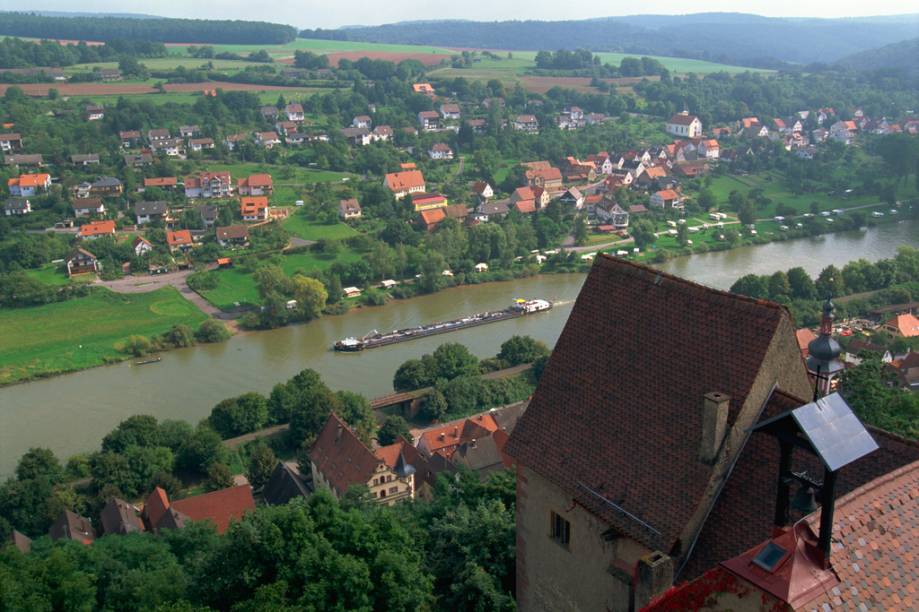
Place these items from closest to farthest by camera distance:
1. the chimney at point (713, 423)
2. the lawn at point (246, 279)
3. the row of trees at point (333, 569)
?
the chimney at point (713, 423), the row of trees at point (333, 569), the lawn at point (246, 279)

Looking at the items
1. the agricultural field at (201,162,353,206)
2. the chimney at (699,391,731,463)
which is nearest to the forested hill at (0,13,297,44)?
the agricultural field at (201,162,353,206)

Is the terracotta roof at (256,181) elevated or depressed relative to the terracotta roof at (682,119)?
depressed

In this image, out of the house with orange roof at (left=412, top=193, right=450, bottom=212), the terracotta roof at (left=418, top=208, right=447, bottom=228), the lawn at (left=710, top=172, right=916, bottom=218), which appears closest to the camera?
the terracotta roof at (left=418, top=208, right=447, bottom=228)

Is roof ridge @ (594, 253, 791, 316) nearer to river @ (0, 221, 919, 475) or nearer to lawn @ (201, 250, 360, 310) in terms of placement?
river @ (0, 221, 919, 475)

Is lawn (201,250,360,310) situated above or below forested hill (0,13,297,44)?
below

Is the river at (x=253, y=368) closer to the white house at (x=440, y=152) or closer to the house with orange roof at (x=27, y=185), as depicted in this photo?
the house with orange roof at (x=27, y=185)

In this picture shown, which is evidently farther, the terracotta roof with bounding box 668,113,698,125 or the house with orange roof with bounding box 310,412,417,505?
the terracotta roof with bounding box 668,113,698,125

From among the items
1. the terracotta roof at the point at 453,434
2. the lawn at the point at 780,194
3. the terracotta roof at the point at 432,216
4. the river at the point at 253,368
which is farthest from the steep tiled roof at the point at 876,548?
the lawn at the point at 780,194

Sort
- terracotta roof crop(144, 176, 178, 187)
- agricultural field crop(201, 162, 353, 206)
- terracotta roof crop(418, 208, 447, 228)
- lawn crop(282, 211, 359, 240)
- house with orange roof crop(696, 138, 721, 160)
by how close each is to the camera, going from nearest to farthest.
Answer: lawn crop(282, 211, 359, 240) < terracotta roof crop(418, 208, 447, 228) < terracotta roof crop(144, 176, 178, 187) < agricultural field crop(201, 162, 353, 206) < house with orange roof crop(696, 138, 721, 160)
